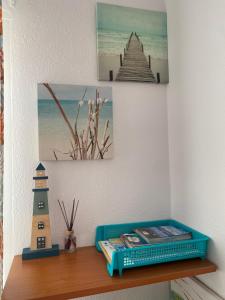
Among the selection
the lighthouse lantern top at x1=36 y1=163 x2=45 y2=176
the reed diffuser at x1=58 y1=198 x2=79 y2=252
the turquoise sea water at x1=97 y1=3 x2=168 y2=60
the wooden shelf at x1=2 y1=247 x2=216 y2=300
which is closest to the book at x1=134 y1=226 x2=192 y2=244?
the wooden shelf at x1=2 y1=247 x2=216 y2=300

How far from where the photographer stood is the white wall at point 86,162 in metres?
1.19

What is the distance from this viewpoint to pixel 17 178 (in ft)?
3.86

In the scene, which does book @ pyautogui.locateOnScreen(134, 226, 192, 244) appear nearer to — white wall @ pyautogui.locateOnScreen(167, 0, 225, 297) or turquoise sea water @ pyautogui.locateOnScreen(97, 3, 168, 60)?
white wall @ pyautogui.locateOnScreen(167, 0, 225, 297)

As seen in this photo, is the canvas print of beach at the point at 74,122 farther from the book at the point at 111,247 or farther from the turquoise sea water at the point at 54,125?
the book at the point at 111,247

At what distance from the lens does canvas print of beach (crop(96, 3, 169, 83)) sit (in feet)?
4.27

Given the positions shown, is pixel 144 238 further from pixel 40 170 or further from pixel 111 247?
pixel 40 170

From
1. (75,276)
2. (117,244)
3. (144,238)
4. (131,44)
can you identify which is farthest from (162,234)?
(131,44)

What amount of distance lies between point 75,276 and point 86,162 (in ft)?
1.78

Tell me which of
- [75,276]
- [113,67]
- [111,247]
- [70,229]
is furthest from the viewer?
[113,67]

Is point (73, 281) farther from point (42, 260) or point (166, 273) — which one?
point (166, 273)

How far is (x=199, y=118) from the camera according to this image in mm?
1125

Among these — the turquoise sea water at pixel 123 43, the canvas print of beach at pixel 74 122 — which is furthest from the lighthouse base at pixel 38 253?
the turquoise sea water at pixel 123 43

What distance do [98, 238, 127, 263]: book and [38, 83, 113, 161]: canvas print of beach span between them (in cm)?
42

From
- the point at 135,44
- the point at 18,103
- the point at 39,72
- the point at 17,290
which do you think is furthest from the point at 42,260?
the point at 135,44
